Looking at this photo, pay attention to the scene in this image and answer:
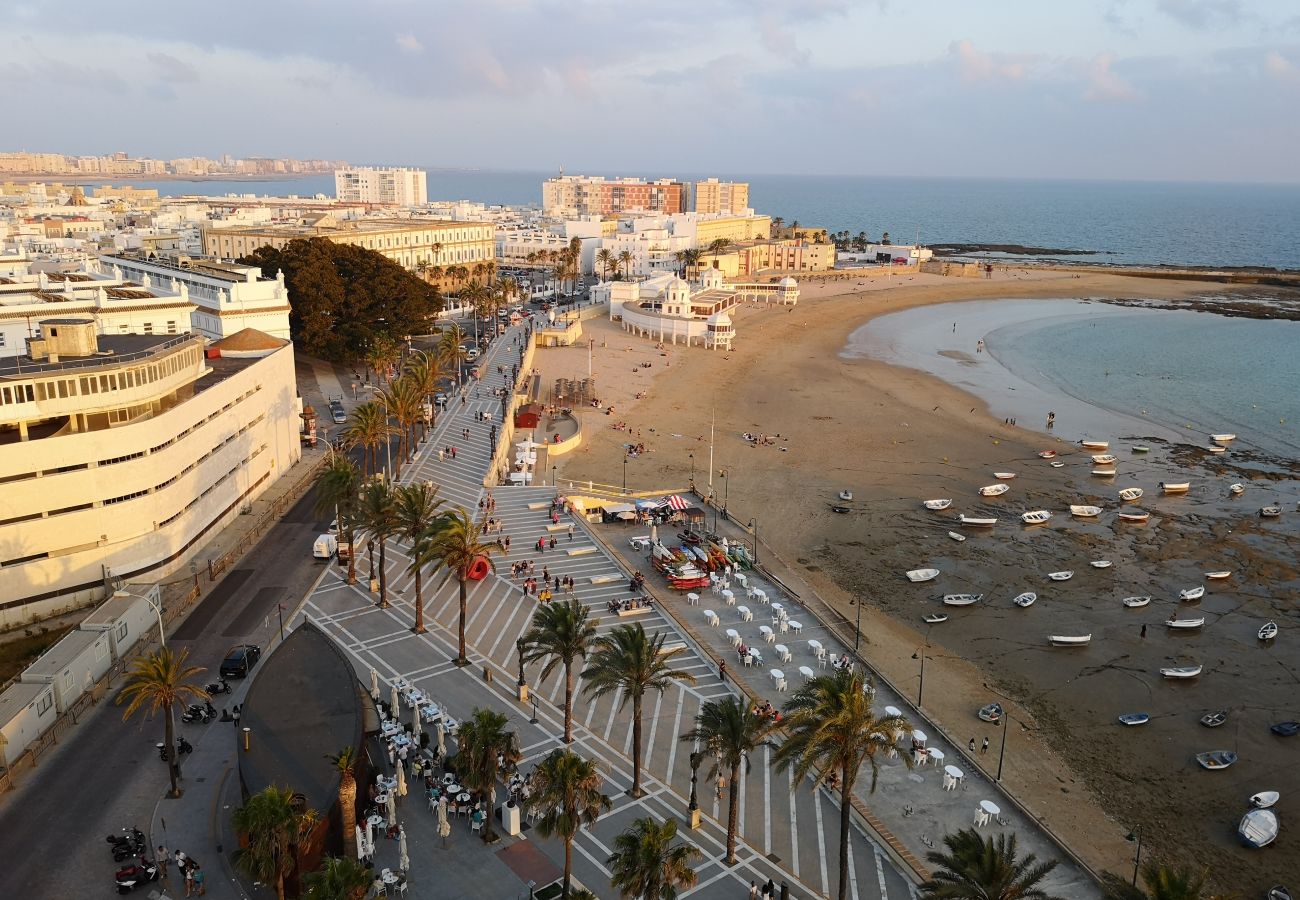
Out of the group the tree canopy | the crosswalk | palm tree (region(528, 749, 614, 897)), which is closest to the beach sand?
the crosswalk

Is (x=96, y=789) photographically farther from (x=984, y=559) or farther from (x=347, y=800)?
(x=984, y=559)

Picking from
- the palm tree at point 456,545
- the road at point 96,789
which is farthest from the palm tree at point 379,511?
the road at point 96,789

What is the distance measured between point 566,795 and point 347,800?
224 inches

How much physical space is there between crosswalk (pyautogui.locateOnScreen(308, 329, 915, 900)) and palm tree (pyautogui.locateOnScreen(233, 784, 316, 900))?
25.7 ft

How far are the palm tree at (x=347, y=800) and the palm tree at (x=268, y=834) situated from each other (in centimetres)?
196

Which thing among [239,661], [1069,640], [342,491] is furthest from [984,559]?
[239,661]

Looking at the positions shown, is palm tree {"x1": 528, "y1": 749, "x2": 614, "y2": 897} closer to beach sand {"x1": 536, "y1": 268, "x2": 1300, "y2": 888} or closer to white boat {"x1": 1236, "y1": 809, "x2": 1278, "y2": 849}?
beach sand {"x1": 536, "y1": 268, "x2": 1300, "y2": 888}

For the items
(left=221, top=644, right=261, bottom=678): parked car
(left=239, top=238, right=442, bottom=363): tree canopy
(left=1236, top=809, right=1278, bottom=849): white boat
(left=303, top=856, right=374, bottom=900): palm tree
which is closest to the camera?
(left=303, top=856, right=374, bottom=900): palm tree

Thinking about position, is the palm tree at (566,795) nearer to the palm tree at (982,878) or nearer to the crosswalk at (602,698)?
the crosswalk at (602,698)

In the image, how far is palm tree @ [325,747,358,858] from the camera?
2158 cm

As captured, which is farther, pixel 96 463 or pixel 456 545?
pixel 96 463

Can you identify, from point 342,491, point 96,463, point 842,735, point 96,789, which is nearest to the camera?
point 842,735

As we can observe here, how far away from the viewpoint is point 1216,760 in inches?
1227

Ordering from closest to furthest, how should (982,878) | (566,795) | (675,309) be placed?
1. (982,878)
2. (566,795)
3. (675,309)
